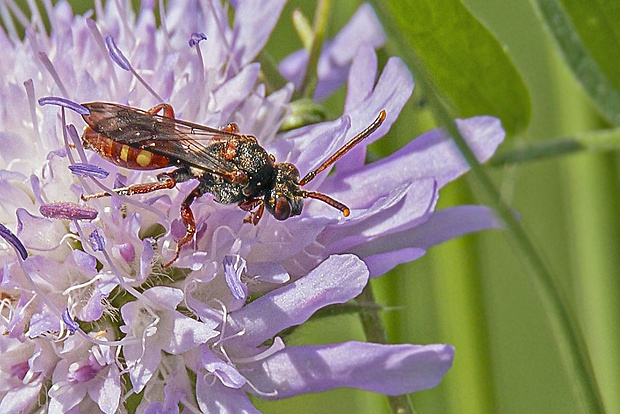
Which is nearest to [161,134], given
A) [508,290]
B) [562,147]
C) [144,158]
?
[144,158]

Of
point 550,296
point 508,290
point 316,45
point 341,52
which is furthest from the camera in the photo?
point 508,290

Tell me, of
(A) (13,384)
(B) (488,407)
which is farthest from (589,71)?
(A) (13,384)

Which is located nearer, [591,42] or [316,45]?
[591,42]

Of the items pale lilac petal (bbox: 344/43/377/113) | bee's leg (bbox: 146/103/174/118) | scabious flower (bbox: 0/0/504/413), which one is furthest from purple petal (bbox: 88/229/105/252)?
pale lilac petal (bbox: 344/43/377/113)

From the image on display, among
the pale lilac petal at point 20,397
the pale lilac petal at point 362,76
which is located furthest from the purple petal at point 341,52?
the pale lilac petal at point 20,397

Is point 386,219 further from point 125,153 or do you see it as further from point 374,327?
point 125,153

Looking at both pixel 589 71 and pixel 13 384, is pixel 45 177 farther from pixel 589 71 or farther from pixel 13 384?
pixel 589 71

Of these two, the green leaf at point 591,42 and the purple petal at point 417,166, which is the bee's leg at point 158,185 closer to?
the purple petal at point 417,166
